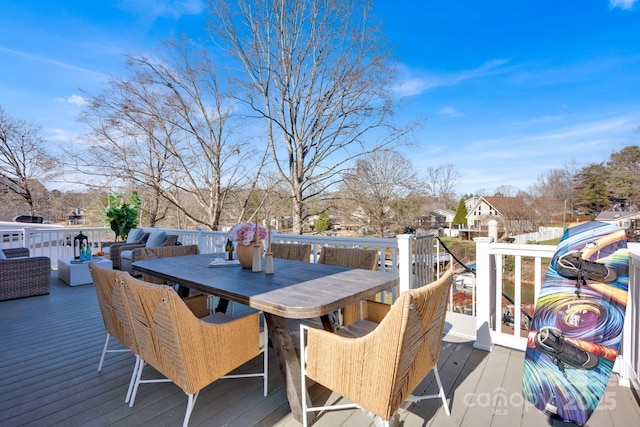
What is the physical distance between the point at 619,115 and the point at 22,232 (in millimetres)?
23243

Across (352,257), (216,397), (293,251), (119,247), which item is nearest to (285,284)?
(216,397)

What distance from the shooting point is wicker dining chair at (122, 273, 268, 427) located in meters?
1.42

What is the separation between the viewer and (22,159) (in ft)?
34.7

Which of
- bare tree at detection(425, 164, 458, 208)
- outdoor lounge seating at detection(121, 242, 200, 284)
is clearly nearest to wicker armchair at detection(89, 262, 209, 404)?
outdoor lounge seating at detection(121, 242, 200, 284)

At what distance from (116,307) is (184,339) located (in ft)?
2.65

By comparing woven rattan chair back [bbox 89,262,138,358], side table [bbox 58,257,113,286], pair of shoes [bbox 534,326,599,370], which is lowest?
side table [bbox 58,257,113,286]

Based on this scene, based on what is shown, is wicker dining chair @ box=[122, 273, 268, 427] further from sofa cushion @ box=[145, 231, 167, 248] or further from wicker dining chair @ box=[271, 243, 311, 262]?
sofa cushion @ box=[145, 231, 167, 248]

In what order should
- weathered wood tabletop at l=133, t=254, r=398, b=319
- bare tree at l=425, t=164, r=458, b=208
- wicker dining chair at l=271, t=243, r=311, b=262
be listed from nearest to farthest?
1. weathered wood tabletop at l=133, t=254, r=398, b=319
2. wicker dining chair at l=271, t=243, r=311, b=262
3. bare tree at l=425, t=164, r=458, b=208

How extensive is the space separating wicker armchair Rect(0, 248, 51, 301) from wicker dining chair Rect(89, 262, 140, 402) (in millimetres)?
3416

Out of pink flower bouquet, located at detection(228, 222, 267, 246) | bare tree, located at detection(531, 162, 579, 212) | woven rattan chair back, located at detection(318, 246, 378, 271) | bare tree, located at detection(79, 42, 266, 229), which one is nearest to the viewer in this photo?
pink flower bouquet, located at detection(228, 222, 267, 246)

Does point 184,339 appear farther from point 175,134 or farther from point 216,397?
point 175,134

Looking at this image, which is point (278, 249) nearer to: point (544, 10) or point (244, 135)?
point (244, 135)

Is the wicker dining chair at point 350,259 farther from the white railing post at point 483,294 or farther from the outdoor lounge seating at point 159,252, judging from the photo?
the outdoor lounge seating at point 159,252

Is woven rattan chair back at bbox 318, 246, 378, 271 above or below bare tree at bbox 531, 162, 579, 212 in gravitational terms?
below
